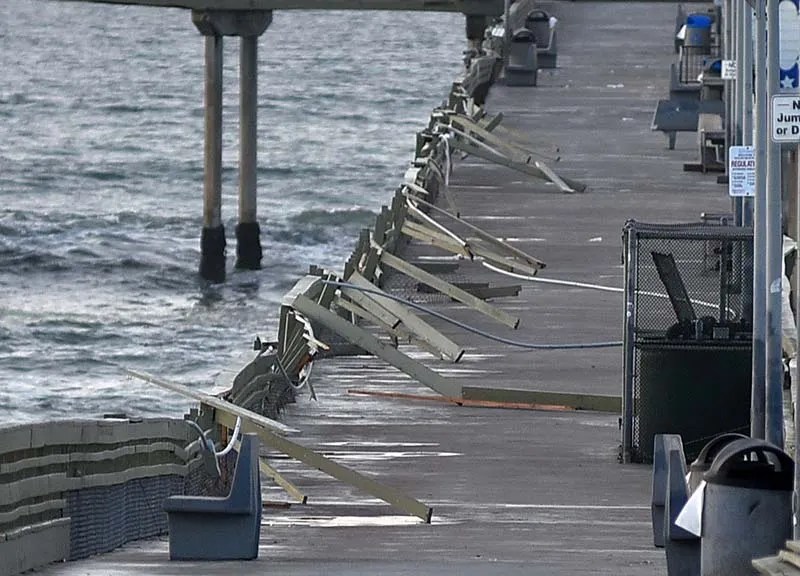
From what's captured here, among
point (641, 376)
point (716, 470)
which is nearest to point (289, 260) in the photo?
point (641, 376)

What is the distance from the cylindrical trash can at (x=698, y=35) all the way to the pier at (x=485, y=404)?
398 inches

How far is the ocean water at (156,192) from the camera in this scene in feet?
118

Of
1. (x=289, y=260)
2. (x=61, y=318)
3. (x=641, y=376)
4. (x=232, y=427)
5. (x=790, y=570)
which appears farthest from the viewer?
(x=289, y=260)

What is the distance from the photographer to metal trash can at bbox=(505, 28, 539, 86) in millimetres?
48500

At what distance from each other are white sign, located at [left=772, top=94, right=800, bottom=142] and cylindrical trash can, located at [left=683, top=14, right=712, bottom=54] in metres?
34.5

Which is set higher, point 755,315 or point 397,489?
point 755,315

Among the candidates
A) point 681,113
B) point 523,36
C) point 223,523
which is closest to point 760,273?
point 223,523

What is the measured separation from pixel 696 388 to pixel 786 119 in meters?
4.37

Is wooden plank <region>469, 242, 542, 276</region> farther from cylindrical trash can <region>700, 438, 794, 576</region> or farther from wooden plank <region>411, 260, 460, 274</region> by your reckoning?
cylindrical trash can <region>700, 438, 794, 576</region>

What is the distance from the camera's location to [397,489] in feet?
49.7

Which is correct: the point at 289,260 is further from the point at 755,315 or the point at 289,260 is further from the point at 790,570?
the point at 790,570

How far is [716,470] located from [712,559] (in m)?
0.36

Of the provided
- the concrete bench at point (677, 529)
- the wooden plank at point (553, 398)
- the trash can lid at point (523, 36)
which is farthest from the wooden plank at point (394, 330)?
the trash can lid at point (523, 36)

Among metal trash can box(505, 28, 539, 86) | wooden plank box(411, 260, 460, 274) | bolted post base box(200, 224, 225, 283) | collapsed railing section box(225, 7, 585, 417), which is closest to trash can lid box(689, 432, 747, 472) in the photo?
collapsed railing section box(225, 7, 585, 417)
